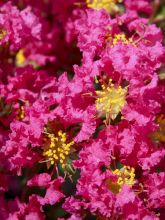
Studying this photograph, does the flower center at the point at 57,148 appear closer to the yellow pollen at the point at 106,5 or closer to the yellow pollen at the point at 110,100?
the yellow pollen at the point at 110,100

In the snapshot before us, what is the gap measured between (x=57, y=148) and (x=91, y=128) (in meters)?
0.13

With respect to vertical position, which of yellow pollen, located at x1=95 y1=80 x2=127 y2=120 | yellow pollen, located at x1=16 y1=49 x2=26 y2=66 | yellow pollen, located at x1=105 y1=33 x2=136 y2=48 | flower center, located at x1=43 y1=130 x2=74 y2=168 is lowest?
flower center, located at x1=43 y1=130 x2=74 y2=168

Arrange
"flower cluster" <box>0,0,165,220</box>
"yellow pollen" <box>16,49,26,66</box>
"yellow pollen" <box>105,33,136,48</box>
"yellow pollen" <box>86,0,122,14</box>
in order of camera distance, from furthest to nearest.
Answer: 1. "yellow pollen" <box>16,49,26,66</box>
2. "yellow pollen" <box>86,0,122,14</box>
3. "yellow pollen" <box>105,33,136,48</box>
4. "flower cluster" <box>0,0,165,220</box>

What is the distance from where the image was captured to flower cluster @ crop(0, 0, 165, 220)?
3.81 feet

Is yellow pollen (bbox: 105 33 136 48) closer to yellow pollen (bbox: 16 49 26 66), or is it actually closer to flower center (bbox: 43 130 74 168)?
flower center (bbox: 43 130 74 168)

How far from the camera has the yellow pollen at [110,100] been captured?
4.05 feet

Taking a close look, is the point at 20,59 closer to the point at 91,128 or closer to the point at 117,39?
the point at 117,39

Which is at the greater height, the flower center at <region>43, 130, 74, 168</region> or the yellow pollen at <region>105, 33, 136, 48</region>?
the yellow pollen at <region>105, 33, 136, 48</region>

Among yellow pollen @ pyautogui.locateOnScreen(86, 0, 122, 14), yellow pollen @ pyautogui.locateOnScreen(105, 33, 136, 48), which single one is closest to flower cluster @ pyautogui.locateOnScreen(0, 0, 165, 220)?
yellow pollen @ pyautogui.locateOnScreen(105, 33, 136, 48)

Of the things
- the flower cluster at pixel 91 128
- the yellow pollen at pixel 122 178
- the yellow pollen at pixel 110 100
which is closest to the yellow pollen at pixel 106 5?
the flower cluster at pixel 91 128

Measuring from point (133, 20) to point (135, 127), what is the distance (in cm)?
38

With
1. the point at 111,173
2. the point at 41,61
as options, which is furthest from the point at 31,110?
the point at 41,61

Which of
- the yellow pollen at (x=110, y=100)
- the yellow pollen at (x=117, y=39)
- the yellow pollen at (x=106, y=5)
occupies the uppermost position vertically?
the yellow pollen at (x=106, y=5)

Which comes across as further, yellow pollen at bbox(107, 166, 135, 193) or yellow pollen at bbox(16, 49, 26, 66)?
yellow pollen at bbox(16, 49, 26, 66)
